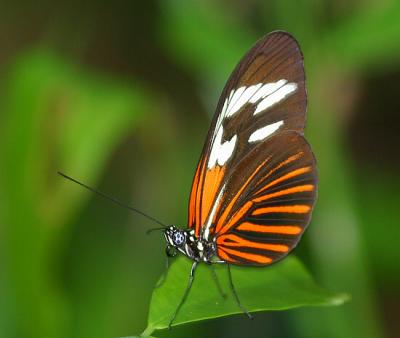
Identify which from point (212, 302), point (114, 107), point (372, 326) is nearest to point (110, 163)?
point (114, 107)

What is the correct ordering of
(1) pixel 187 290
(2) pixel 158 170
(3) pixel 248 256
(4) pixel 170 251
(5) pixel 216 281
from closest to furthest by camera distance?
(1) pixel 187 290, (5) pixel 216 281, (3) pixel 248 256, (4) pixel 170 251, (2) pixel 158 170

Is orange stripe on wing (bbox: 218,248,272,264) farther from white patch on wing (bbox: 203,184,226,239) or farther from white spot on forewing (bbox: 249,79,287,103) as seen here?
white spot on forewing (bbox: 249,79,287,103)

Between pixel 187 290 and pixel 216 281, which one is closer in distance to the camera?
pixel 187 290

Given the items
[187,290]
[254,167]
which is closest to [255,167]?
[254,167]

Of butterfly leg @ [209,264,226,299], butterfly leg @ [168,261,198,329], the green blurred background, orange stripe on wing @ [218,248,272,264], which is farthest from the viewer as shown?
the green blurred background

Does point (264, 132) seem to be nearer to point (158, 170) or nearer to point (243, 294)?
point (243, 294)

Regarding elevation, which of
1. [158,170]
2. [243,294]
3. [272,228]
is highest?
[158,170]

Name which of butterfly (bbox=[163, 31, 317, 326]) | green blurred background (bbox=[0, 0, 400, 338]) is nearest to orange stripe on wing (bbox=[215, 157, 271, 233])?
butterfly (bbox=[163, 31, 317, 326])

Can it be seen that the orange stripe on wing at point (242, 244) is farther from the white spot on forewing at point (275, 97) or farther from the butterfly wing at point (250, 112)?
the white spot on forewing at point (275, 97)
